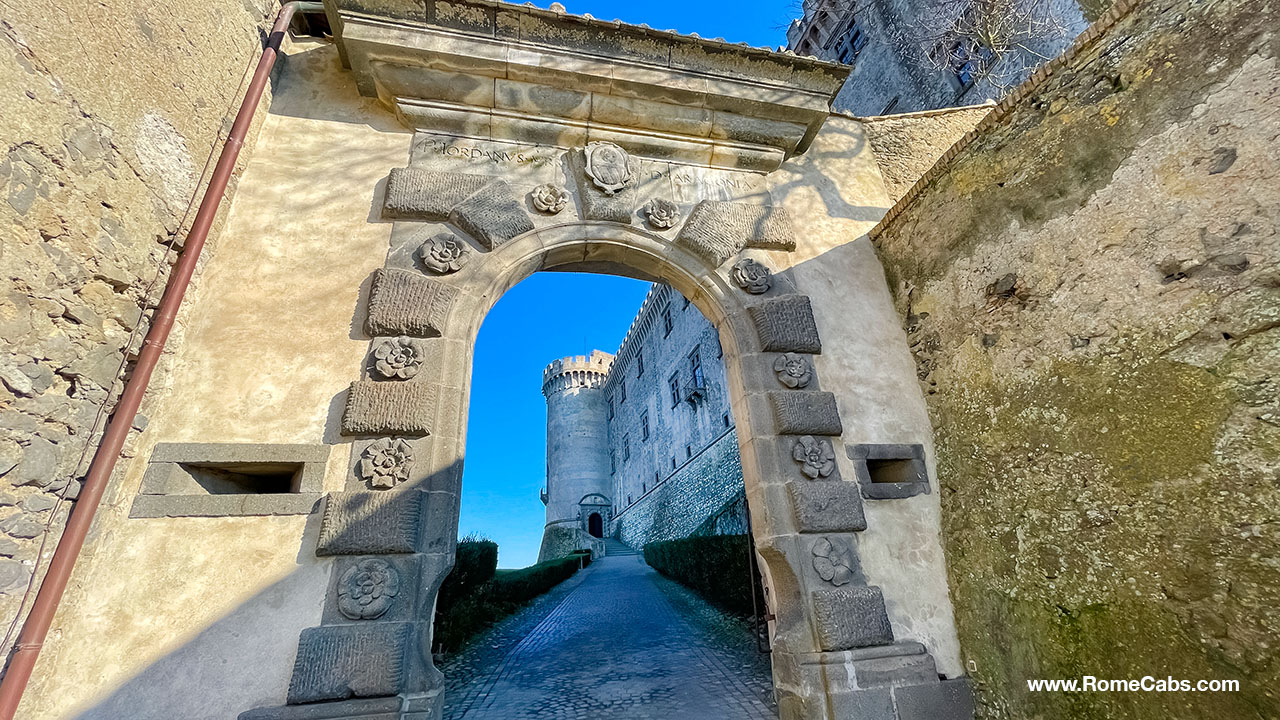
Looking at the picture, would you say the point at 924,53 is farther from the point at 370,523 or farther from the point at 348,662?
the point at 348,662

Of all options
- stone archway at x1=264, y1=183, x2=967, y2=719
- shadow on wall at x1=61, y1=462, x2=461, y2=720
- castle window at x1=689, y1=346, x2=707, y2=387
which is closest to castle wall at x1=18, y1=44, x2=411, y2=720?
shadow on wall at x1=61, y1=462, x2=461, y2=720

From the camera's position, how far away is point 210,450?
9.64 ft

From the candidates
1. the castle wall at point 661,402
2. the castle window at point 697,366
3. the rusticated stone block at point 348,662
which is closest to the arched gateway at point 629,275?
the rusticated stone block at point 348,662

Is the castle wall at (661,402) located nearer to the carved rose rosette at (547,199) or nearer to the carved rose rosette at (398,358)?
the carved rose rosette at (547,199)

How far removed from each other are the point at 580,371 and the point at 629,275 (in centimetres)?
2686

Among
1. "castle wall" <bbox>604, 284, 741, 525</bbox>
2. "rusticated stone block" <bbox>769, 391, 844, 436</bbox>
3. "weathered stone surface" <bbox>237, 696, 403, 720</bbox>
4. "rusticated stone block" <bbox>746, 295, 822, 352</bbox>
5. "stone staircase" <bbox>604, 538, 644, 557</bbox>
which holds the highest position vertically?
"castle wall" <bbox>604, 284, 741, 525</bbox>

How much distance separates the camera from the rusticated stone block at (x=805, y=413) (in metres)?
3.64

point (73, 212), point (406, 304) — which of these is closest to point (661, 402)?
point (406, 304)

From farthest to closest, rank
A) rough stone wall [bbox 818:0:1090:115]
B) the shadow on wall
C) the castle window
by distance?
1. the castle window
2. rough stone wall [bbox 818:0:1090:115]
3. the shadow on wall

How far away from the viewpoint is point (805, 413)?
3.69 meters

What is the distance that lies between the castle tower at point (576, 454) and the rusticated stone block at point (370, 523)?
83.0ft

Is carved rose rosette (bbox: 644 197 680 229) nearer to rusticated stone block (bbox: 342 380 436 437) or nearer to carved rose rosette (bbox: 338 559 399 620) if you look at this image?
rusticated stone block (bbox: 342 380 436 437)

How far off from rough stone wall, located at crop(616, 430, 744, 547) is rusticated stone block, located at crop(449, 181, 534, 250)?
8.56m

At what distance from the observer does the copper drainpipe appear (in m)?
2.22
